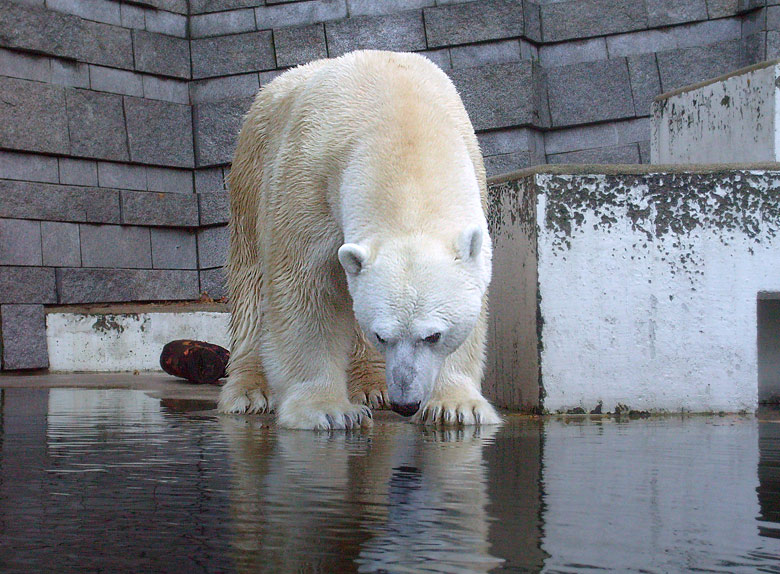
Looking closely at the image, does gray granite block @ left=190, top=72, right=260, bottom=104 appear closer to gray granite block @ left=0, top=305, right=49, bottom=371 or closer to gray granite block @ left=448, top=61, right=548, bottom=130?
gray granite block @ left=448, top=61, right=548, bottom=130

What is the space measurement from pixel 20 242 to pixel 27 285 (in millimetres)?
348

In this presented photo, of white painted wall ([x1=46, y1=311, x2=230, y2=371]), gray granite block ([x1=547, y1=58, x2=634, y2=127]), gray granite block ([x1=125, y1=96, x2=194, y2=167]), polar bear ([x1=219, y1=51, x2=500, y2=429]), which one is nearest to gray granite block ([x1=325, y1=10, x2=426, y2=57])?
gray granite block ([x1=547, y1=58, x2=634, y2=127])

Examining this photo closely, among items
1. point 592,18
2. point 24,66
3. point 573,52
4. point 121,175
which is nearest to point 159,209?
point 121,175

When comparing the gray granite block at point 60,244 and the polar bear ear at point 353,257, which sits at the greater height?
the gray granite block at point 60,244

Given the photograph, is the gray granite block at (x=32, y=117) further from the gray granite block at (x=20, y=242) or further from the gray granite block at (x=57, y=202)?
the gray granite block at (x=20, y=242)

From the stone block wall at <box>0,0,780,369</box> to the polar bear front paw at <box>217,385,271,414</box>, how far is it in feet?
13.3

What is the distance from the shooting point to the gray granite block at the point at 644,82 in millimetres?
9812

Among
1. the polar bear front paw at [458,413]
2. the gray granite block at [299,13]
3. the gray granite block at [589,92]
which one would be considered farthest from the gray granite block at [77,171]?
the polar bear front paw at [458,413]

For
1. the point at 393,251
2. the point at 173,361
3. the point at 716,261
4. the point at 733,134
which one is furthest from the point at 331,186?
the point at 173,361

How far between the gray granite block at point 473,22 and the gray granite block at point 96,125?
277 cm

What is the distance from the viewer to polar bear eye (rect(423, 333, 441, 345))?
385 centimetres

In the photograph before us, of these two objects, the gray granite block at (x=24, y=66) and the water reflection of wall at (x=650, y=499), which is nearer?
the water reflection of wall at (x=650, y=499)

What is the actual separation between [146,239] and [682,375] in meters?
6.07

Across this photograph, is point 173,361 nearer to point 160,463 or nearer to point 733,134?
point 733,134
